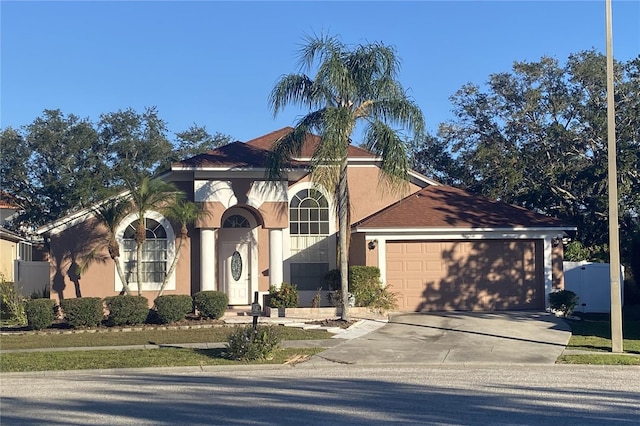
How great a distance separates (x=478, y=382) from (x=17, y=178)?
35534 mm

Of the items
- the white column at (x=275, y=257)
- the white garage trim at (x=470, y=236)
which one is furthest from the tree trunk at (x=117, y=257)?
the white garage trim at (x=470, y=236)

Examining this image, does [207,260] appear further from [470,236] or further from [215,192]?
[470,236]

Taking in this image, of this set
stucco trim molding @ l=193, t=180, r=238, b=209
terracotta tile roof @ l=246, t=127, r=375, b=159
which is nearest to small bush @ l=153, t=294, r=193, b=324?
stucco trim molding @ l=193, t=180, r=238, b=209

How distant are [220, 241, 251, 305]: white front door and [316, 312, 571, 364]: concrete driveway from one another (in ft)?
18.8

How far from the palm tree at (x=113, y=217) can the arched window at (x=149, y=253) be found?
184 centimetres

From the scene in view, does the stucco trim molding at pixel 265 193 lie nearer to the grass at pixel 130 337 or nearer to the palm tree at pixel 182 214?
the palm tree at pixel 182 214

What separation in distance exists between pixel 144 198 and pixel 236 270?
16.6 feet

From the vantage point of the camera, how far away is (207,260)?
2394cm

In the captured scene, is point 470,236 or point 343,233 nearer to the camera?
point 343,233

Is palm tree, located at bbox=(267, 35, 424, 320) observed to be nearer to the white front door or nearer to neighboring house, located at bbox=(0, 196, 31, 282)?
the white front door

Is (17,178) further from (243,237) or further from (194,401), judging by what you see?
(194,401)

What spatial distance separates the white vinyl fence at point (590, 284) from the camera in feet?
86.6

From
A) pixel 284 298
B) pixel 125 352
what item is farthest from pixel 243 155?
pixel 125 352

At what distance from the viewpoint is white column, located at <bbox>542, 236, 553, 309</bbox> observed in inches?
931
